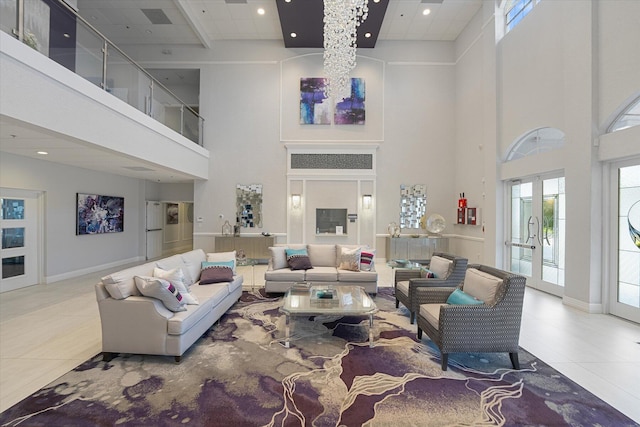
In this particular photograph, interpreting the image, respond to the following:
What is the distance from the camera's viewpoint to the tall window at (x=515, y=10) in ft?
20.4

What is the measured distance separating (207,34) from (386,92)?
5869mm

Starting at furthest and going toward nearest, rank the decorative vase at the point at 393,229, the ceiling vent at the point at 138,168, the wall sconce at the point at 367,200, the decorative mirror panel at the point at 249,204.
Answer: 1. the decorative mirror panel at the point at 249,204
2. the wall sconce at the point at 367,200
3. the decorative vase at the point at 393,229
4. the ceiling vent at the point at 138,168

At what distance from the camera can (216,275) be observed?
452 cm

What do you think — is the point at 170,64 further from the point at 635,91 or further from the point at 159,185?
the point at 635,91

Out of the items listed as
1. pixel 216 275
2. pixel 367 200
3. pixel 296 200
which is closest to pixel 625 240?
pixel 367 200

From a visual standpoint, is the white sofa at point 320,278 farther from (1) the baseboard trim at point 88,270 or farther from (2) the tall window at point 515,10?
(2) the tall window at point 515,10

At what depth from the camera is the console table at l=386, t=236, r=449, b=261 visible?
342 inches

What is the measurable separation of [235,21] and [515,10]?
23.8 feet

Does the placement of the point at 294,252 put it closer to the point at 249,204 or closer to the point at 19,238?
the point at 249,204

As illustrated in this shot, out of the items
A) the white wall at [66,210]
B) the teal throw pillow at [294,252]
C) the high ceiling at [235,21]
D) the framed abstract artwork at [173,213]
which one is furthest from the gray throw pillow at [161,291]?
the framed abstract artwork at [173,213]

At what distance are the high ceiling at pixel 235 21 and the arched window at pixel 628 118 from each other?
17.6 feet

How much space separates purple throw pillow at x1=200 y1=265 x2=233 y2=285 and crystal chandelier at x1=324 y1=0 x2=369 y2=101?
4205mm

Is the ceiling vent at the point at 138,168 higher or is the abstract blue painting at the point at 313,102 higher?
the abstract blue painting at the point at 313,102

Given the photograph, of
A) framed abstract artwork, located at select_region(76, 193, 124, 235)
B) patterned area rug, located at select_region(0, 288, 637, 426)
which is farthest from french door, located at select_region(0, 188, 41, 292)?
patterned area rug, located at select_region(0, 288, 637, 426)
